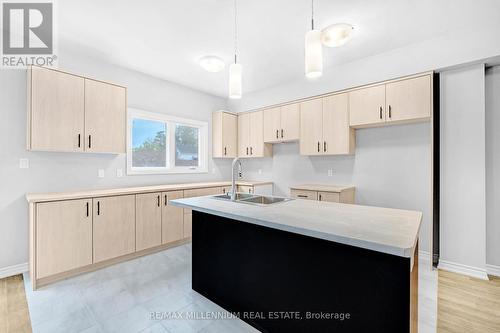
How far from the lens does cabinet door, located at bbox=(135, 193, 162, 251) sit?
322 cm

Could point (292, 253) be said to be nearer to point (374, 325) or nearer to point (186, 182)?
point (374, 325)

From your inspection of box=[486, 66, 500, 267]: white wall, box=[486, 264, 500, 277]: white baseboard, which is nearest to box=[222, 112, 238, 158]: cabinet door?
box=[486, 66, 500, 267]: white wall

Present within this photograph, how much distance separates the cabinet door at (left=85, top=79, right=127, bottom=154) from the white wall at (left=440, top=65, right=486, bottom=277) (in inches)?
162

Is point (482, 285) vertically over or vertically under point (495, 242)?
under

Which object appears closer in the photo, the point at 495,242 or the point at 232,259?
the point at 232,259

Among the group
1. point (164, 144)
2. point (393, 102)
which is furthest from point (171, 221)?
point (393, 102)

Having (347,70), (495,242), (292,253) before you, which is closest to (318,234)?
(292,253)

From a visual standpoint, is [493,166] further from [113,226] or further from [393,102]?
[113,226]

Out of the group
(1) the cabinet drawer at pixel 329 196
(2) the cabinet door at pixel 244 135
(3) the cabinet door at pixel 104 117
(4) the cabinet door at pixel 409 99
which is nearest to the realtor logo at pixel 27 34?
(3) the cabinet door at pixel 104 117

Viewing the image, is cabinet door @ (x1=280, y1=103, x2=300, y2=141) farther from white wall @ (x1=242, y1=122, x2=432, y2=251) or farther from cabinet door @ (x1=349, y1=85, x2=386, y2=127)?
cabinet door @ (x1=349, y1=85, x2=386, y2=127)

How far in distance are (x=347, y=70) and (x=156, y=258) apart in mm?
3859

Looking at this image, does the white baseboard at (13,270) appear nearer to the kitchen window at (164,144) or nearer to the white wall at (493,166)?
the kitchen window at (164,144)

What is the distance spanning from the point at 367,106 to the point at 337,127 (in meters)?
0.50

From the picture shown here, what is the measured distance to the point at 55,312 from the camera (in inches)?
80.0
